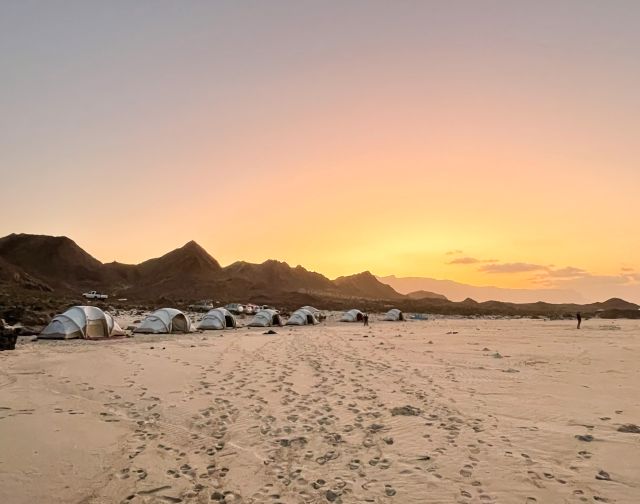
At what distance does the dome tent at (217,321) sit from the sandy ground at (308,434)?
2121 centimetres

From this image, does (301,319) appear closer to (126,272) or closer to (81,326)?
(81,326)

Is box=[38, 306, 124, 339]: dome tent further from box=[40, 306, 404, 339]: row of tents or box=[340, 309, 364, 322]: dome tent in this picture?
box=[340, 309, 364, 322]: dome tent

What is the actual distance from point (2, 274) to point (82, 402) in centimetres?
9175

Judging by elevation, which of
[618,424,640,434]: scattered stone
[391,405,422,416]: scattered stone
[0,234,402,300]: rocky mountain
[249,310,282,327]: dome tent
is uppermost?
[0,234,402,300]: rocky mountain

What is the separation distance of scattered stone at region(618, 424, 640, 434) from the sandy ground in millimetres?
225

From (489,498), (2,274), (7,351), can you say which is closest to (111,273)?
(2,274)

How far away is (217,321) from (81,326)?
14.0 m

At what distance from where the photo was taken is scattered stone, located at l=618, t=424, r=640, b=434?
28.2 feet

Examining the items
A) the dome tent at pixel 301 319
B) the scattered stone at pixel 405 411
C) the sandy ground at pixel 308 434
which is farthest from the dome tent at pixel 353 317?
the scattered stone at pixel 405 411

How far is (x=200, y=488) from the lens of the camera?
234 inches

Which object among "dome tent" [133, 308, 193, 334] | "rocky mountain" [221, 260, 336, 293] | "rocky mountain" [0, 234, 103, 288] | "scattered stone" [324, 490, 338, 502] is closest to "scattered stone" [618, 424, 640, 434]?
"scattered stone" [324, 490, 338, 502]

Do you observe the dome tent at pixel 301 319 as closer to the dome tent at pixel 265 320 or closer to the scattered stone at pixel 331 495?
the dome tent at pixel 265 320

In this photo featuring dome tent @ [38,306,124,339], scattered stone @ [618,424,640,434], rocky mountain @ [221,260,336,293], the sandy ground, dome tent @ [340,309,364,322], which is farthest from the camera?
rocky mountain @ [221,260,336,293]

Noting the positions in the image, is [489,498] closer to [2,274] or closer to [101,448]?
[101,448]
